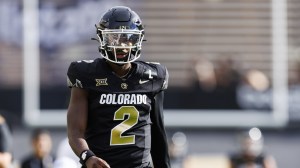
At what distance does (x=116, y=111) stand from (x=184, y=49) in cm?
932

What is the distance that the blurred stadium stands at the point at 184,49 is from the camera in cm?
1431

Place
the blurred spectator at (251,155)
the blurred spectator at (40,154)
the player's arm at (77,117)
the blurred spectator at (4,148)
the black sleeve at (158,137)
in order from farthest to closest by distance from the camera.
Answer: the blurred spectator at (251,155)
the blurred spectator at (40,154)
the blurred spectator at (4,148)
the black sleeve at (158,137)
the player's arm at (77,117)

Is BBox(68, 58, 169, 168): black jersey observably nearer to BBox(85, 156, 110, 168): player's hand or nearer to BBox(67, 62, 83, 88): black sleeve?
BBox(67, 62, 83, 88): black sleeve

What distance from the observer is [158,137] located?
5.64 m

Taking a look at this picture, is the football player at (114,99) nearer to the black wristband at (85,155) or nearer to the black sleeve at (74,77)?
the black sleeve at (74,77)

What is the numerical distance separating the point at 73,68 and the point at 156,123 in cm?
59

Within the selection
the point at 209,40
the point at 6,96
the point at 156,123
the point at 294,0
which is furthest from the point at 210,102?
the point at 156,123

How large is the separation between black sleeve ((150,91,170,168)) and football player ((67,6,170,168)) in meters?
0.08

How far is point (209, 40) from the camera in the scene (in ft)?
48.2

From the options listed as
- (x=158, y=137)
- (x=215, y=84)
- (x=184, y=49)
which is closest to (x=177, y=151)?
(x=215, y=84)

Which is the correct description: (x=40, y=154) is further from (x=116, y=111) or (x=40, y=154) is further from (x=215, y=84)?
(x=116, y=111)

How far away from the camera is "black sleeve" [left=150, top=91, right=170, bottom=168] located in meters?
5.57

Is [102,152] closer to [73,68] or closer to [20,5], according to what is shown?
[73,68]

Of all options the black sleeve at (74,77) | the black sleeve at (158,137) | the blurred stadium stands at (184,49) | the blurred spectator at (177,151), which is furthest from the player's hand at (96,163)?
the blurred stadium stands at (184,49)
